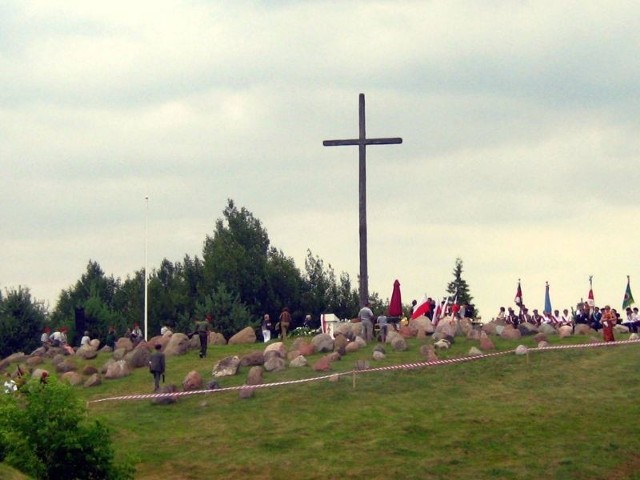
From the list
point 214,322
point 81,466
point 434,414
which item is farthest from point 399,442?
point 214,322

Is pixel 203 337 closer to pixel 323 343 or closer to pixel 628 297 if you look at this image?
pixel 323 343

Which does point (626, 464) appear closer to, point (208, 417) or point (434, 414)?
point (434, 414)

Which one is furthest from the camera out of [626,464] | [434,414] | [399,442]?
[434,414]

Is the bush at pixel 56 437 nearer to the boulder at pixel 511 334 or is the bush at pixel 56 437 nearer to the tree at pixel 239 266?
the boulder at pixel 511 334

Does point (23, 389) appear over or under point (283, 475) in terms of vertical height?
over

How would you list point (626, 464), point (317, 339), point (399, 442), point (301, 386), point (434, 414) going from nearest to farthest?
point (626, 464) < point (399, 442) < point (434, 414) < point (301, 386) < point (317, 339)

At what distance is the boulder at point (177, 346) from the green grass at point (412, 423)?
7.37m

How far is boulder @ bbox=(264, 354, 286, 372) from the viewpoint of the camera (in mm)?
43812

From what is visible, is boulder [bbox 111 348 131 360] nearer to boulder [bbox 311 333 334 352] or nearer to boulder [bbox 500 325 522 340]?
boulder [bbox 311 333 334 352]

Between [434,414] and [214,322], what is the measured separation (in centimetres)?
3313

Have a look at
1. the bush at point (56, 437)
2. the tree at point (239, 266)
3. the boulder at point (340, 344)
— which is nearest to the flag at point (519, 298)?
the boulder at point (340, 344)

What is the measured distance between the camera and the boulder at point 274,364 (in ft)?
144

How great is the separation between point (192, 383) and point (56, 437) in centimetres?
1397

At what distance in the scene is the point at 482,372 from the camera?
4159cm
